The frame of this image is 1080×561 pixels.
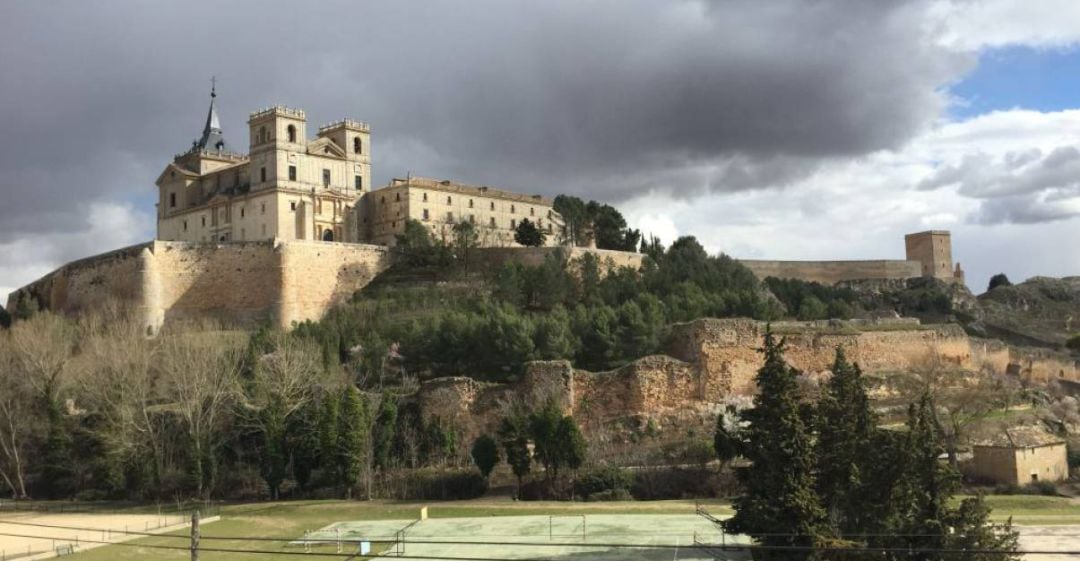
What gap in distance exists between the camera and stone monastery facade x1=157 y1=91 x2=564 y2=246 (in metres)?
57.2

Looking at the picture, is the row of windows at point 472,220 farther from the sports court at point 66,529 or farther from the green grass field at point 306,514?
the sports court at point 66,529

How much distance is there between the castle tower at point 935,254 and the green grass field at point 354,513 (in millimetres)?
56772

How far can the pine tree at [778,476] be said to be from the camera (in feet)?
62.4

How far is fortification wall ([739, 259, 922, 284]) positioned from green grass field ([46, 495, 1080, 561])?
146 feet

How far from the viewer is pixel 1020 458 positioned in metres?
29.6

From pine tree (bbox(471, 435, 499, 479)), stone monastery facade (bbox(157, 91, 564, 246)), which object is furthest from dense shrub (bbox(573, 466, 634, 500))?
stone monastery facade (bbox(157, 91, 564, 246))

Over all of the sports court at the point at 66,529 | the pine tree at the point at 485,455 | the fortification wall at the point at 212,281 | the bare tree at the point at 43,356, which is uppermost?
the fortification wall at the point at 212,281

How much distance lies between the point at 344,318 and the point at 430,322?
6.55 metres

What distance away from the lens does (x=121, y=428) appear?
1428 inches

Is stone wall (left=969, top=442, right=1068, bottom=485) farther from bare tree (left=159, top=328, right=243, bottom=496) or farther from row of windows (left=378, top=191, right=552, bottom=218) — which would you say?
row of windows (left=378, top=191, right=552, bottom=218)

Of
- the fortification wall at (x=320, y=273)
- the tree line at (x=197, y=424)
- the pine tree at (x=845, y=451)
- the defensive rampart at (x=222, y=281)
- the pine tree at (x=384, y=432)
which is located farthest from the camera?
the fortification wall at (x=320, y=273)

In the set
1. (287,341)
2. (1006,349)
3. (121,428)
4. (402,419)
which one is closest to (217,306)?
(287,341)

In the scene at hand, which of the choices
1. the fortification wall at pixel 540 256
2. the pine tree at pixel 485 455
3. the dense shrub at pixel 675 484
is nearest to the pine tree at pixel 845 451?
the dense shrub at pixel 675 484

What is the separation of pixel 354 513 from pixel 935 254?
208ft
